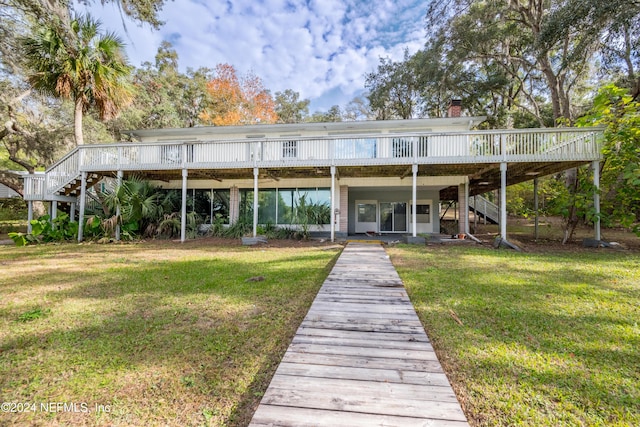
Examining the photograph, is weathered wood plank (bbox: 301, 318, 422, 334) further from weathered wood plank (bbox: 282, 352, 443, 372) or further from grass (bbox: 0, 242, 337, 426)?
weathered wood plank (bbox: 282, 352, 443, 372)

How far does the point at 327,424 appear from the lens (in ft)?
5.05

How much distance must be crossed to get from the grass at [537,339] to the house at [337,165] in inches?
186

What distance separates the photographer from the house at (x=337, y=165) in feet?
30.0

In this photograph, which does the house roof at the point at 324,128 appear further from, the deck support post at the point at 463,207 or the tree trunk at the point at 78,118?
the deck support post at the point at 463,207

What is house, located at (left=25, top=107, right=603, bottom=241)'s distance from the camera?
914 centimetres

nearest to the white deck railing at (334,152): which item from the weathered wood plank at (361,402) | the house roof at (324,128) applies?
the house roof at (324,128)

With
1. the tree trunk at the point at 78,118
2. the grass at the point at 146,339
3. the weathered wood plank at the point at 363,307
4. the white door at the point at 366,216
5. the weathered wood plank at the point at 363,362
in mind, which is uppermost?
the tree trunk at the point at 78,118

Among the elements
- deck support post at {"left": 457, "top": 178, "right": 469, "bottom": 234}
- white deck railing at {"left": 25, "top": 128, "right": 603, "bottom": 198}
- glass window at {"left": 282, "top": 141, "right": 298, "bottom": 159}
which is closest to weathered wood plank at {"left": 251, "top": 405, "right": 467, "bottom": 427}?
white deck railing at {"left": 25, "top": 128, "right": 603, "bottom": 198}

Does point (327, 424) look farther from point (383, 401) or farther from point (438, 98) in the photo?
point (438, 98)

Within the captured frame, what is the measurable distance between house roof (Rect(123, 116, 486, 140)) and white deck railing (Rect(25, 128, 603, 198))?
178cm

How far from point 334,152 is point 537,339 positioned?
848cm

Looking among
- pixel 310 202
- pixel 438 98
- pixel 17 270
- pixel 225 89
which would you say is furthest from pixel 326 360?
pixel 225 89

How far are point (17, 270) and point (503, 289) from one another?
10.1m

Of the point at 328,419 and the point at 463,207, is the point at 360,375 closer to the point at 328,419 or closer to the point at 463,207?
the point at 328,419
